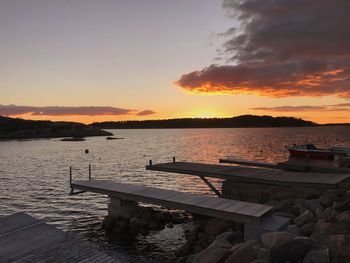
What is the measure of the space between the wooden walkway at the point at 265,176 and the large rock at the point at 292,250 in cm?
936

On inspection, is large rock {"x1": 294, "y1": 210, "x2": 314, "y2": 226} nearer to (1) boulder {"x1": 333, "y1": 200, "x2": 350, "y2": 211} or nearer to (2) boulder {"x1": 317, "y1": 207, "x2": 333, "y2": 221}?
(2) boulder {"x1": 317, "y1": 207, "x2": 333, "y2": 221}

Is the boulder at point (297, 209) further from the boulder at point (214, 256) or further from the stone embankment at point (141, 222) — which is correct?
the stone embankment at point (141, 222)

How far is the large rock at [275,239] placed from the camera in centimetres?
956

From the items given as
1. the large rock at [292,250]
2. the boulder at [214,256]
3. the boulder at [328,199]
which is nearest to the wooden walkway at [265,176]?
the boulder at [328,199]

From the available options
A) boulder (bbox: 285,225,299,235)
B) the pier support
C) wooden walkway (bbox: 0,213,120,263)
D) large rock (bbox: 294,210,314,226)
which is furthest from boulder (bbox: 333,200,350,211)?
the pier support

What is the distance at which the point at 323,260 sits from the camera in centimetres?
838

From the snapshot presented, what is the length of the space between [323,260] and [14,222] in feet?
41.2

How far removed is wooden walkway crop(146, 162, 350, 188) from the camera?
18141mm

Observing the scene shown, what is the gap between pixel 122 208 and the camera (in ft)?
66.0

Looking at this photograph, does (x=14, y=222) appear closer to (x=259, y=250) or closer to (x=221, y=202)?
(x=221, y=202)

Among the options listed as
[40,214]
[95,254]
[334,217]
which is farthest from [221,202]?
[40,214]

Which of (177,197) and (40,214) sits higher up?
(177,197)

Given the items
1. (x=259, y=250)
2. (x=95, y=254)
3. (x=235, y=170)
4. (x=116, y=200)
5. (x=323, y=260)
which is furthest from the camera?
(x=235, y=170)

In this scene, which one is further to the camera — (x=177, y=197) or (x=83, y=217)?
(x=83, y=217)
